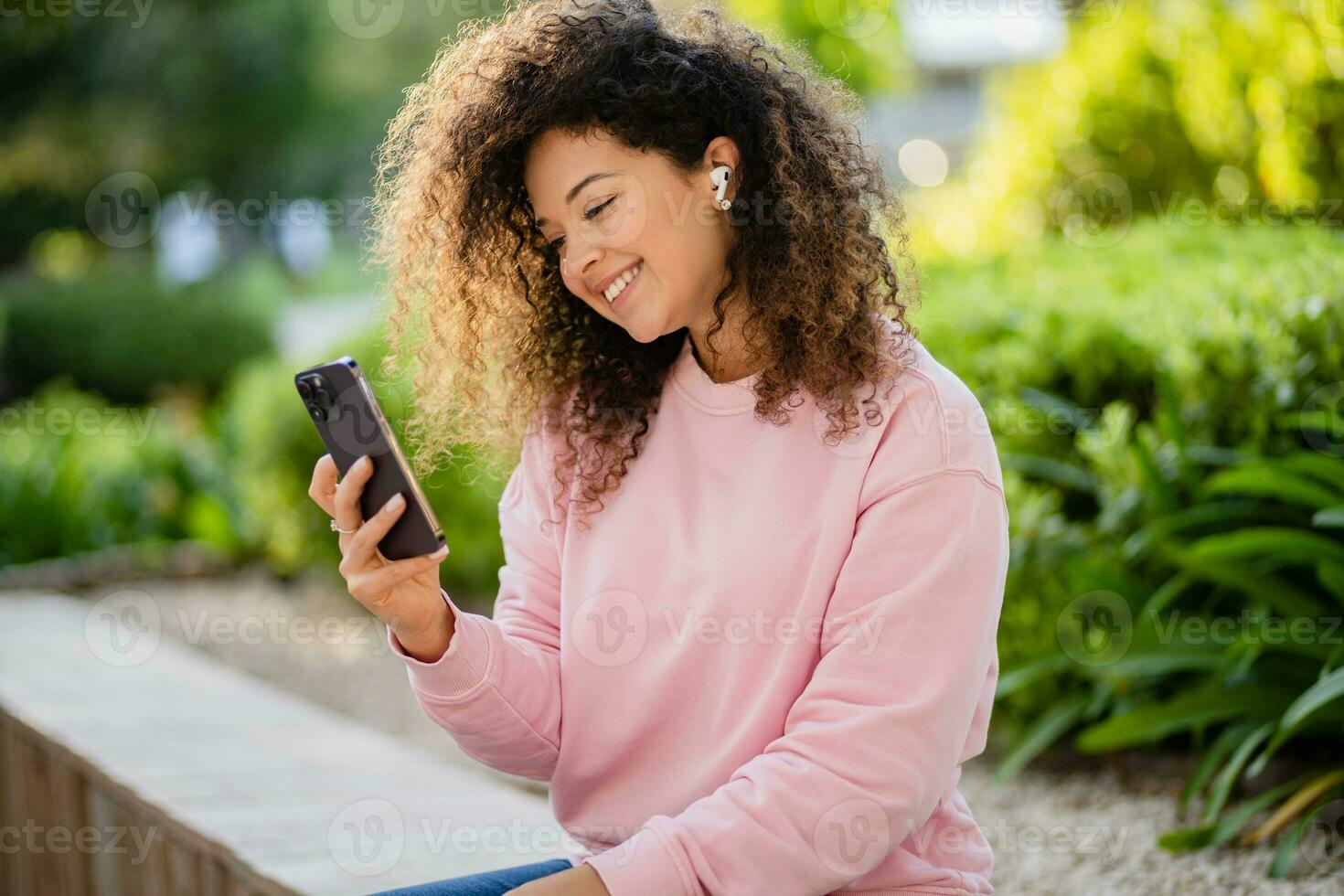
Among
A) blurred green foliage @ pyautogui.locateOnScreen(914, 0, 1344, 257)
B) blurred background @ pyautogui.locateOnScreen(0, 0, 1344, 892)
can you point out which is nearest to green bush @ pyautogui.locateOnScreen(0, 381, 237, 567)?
blurred background @ pyautogui.locateOnScreen(0, 0, 1344, 892)

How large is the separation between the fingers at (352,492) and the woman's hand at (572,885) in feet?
1.60

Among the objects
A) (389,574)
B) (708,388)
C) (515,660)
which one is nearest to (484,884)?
(515,660)

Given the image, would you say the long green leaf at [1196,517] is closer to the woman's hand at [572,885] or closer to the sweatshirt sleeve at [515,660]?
the sweatshirt sleeve at [515,660]

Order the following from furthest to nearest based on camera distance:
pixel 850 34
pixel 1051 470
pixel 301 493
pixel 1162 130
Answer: pixel 850 34
pixel 301 493
pixel 1162 130
pixel 1051 470

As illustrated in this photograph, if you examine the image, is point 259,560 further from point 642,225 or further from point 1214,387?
point 642,225

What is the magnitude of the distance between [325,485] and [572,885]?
0.59 m

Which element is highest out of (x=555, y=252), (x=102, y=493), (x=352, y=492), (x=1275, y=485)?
(x=555, y=252)

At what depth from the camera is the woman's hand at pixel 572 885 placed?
1.44 metres

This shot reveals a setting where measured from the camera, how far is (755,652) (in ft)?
5.26

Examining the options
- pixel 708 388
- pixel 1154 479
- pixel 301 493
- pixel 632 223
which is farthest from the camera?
pixel 301 493

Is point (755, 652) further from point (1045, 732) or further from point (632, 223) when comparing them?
point (1045, 732)

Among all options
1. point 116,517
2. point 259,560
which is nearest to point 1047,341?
point 259,560

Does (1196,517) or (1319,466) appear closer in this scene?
(1319,466)

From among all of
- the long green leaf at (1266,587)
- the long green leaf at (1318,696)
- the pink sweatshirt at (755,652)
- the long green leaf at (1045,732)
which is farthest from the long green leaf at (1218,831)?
the pink sweatshirt at (755,652)
